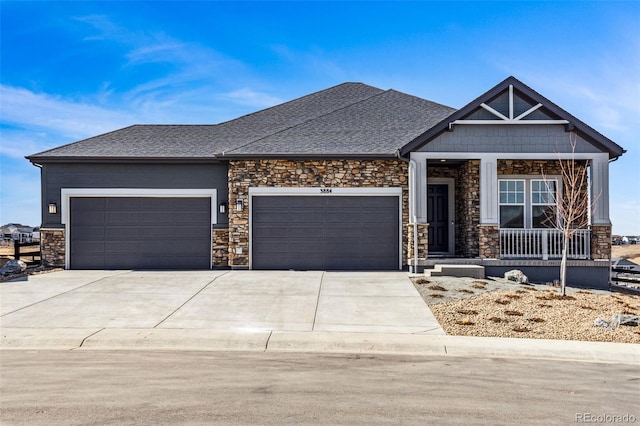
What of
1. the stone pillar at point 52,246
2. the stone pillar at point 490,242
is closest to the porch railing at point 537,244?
the stone pillar at point 490,242

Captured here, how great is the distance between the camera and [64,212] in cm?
1484

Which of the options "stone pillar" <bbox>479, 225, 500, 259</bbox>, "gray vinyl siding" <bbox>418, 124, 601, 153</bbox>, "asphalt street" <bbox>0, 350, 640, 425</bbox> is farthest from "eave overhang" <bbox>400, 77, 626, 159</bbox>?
"asphalt street" <bbox>0, 350, 640, 425</bbox>

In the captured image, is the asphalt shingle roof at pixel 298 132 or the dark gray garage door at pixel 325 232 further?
the asphalt shingle roof at pixel 298 132

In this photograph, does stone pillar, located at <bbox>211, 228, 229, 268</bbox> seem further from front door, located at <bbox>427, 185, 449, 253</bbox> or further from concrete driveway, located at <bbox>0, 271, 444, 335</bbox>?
front door, located at <bbox>427, 185, 449, 253</bbox>

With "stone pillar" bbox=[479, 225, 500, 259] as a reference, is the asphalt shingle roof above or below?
above

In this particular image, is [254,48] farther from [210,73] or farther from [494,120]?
[494,120]

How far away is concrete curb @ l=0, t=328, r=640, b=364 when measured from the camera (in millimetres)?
7059

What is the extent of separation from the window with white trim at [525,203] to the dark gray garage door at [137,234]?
937 cm

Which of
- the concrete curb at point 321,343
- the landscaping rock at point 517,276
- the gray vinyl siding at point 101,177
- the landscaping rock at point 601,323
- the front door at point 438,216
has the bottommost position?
the concrete curb at point 321,343

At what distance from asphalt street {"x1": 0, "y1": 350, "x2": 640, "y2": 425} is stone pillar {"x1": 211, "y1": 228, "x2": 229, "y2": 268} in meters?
7.98

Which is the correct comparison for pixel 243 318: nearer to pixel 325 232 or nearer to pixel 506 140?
pixel 325 232

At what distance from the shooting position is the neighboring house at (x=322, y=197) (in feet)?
43.7

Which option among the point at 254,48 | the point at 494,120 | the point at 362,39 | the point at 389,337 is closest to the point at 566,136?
the point at 494,120

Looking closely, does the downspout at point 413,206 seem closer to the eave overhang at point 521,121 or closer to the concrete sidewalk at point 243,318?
the eave overhang at point 521,121
